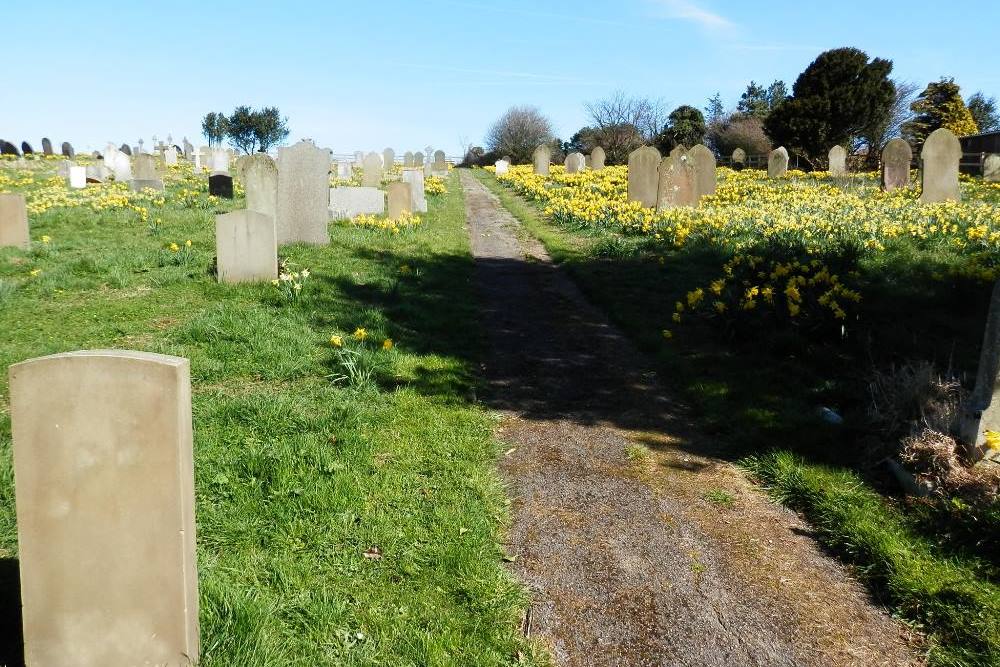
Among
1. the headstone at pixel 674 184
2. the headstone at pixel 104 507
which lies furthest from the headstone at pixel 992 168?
the headstone at pixel 104 507

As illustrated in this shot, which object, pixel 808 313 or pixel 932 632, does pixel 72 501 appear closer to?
pixel 932 632

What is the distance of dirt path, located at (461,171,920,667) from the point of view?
3.09 m

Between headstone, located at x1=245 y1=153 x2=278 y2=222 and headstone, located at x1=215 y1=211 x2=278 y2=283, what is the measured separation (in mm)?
3209

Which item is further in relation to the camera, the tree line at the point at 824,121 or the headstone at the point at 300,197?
the tree line at the point at 824,121

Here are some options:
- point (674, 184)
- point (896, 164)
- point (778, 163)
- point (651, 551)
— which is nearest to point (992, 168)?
point (778, 163)

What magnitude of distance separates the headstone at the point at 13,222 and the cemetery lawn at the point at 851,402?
27.6ft

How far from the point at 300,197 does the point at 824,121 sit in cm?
3303

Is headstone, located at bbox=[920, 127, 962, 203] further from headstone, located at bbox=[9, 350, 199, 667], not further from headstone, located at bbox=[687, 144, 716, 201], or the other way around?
headstone, located at bbox=[9, 350, 199, 667]

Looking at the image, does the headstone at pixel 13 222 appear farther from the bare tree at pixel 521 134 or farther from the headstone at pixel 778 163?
the bare tree at pixel 521 134

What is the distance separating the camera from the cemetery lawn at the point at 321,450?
10.0ft

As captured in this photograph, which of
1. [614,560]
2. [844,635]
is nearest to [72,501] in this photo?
[614,560]

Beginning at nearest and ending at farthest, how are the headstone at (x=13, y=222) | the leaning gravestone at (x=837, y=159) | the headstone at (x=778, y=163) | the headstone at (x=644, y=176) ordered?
the headstone at (x=13, y=222)
the headstone at (x=644, y=176)
the headstone at (x=778, y=163)
the leaning gravestone at (x=837, y=159)

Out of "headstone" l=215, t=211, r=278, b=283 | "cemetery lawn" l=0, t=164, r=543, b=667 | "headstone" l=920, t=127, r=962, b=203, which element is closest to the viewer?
"cemetery lawn" l=0, t=164, r=543, b=667

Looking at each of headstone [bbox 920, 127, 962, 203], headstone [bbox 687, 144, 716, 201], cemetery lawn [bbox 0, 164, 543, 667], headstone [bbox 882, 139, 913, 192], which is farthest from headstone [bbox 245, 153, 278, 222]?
headstone [bbox 882, 139, 913, 192]
